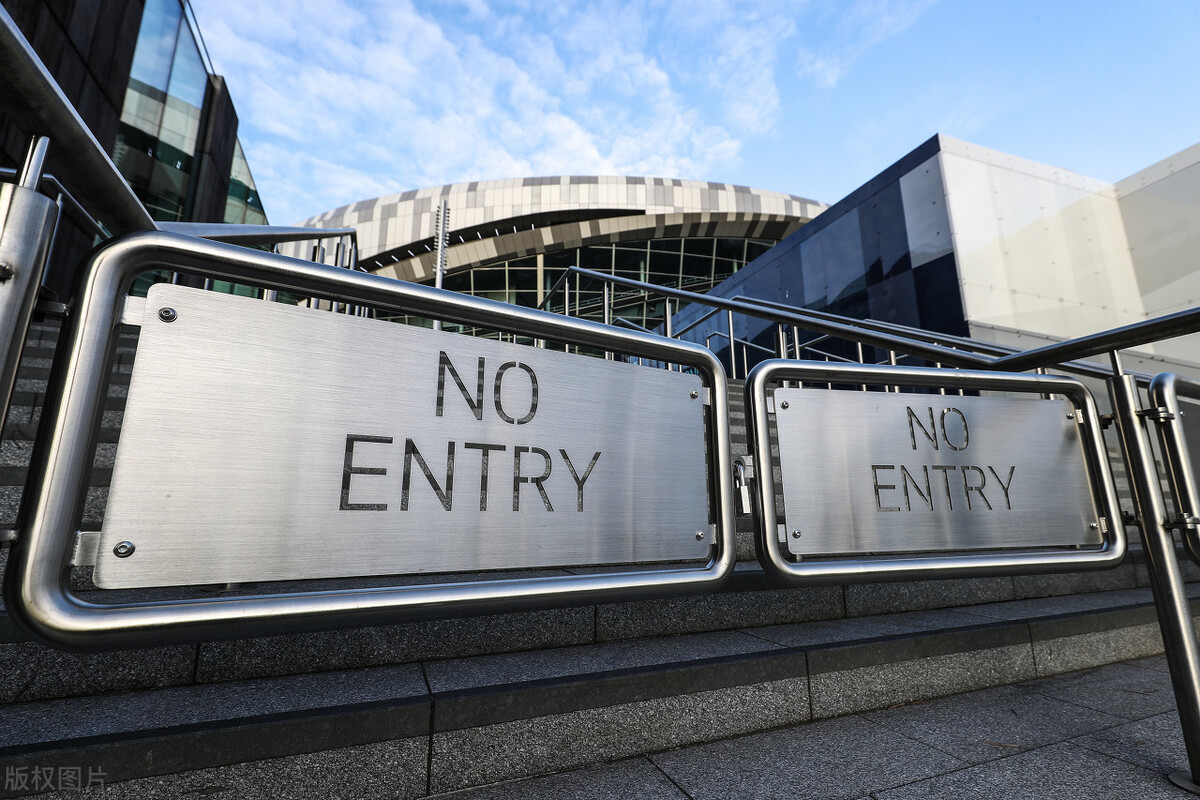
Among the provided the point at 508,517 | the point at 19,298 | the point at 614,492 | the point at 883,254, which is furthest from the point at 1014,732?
the point at 883,254

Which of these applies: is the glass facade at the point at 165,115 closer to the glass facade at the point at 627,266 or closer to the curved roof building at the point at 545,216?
the curved roof building at the point at 545,216

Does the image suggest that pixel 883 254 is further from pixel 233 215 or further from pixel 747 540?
pixel 233 215

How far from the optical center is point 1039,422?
1.99m

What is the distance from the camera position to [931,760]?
5.41 ft

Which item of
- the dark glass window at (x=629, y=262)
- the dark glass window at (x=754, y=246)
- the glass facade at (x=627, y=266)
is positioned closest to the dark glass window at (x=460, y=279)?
the glass facade at (x=627, y=266)

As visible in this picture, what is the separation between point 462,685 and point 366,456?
85cm

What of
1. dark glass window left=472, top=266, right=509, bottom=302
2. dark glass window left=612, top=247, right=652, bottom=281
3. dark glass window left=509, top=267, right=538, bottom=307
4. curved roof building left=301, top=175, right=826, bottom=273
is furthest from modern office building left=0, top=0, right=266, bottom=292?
dark glass window left=612, top=247, right=652, bottom=281

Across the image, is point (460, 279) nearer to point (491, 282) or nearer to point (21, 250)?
point (491, 282)

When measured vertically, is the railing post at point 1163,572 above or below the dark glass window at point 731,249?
below

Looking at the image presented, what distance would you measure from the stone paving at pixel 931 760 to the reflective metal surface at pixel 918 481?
1.76 ft

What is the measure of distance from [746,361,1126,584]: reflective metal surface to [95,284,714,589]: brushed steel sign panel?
0.40 metres

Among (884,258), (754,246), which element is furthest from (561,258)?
(884,258)

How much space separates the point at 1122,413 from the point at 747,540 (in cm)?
150

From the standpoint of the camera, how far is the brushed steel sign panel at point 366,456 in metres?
0.98
